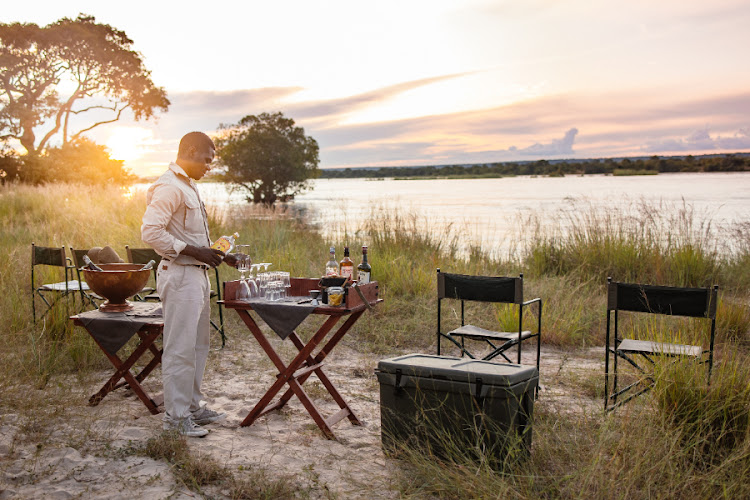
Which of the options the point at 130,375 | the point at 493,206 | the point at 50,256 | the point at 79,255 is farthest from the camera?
the point at 493,206

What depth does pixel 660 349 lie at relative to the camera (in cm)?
391

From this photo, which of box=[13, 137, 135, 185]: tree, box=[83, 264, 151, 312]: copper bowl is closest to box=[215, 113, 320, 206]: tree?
box=[13, 137, 135, 185]: tree

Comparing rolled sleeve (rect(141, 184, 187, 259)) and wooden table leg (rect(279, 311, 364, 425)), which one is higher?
rolled sleeve (rect(141, 184, 187, 259))

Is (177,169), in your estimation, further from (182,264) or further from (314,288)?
(314,288)

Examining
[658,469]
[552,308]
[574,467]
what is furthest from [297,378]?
[552,308]

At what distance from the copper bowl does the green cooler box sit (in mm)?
2067

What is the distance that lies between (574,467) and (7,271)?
22.7ft

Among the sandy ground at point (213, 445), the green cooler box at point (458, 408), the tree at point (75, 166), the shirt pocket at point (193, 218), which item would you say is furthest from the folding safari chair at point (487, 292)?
the tree at point (75, 166)

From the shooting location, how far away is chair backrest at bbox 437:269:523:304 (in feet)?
14.2

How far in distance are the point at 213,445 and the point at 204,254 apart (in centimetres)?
109

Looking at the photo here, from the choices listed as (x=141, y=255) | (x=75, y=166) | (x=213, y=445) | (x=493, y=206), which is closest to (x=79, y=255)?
(x=141, y=255)

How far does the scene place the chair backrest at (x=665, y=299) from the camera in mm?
3775

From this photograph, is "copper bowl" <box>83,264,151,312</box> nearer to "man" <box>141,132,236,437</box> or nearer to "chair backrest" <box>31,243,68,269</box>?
"man" <box>141,132,236,437</box>

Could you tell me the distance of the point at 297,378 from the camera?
13.1 feet
